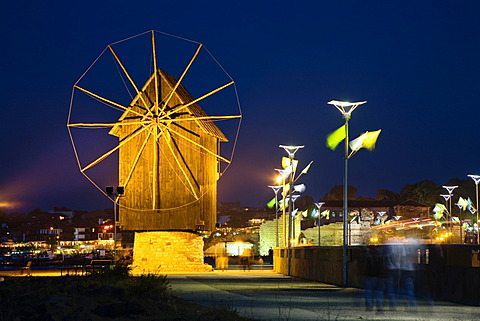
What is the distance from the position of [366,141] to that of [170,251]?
74.5ft

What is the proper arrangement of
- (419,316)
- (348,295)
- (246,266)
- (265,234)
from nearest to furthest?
(419,316), (348,295), (246,266), (265,234)

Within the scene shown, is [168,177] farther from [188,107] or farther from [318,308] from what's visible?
[318,308]

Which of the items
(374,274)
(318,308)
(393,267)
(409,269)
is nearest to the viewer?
(318,308)

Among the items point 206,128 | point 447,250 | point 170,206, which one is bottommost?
point 447,250

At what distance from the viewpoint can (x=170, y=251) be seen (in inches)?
2137

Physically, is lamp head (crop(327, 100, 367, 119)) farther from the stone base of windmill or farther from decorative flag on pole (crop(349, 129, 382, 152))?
the stone base of windmill

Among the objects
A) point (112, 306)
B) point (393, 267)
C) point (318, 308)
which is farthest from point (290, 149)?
point (112, 306)

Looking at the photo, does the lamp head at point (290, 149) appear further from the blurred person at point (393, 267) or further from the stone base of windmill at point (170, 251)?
the blurred person at point (393, 267)

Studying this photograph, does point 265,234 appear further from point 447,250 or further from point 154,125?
point 447,250

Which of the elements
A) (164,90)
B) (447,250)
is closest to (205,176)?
(164,90)

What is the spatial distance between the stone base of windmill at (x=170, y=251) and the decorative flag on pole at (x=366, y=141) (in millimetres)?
21778

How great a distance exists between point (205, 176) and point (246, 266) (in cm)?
1137

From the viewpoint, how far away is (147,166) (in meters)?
54.1

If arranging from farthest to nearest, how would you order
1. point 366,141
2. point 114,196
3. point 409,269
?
point 114,196, point 366,141, point 409,269
